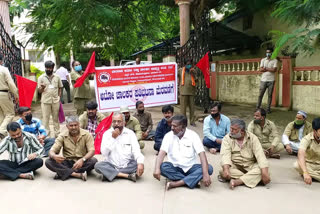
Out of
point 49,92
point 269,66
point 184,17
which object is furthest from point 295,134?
point 184,17

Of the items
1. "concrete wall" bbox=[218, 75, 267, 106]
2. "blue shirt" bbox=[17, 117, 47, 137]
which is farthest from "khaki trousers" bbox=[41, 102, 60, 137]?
"concrete wall" bbox=[218, 75, 267, 106]

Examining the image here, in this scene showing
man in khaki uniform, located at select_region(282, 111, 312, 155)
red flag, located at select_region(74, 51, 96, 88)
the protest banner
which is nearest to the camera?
man in khaki uniform, located at select_region(282, 111, 312, 155)

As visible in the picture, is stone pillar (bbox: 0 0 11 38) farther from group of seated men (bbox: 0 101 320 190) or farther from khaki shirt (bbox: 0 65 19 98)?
group of seated men (bbox: 0 101 320 190)

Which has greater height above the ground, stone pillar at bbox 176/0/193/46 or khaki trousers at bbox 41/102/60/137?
stone pillar at bbox 176/0/193/46

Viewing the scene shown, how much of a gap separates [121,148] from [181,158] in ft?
3.08

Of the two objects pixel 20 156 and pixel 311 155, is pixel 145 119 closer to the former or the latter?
pixel 20 156

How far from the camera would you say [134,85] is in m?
8.45

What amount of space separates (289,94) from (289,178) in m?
5.70

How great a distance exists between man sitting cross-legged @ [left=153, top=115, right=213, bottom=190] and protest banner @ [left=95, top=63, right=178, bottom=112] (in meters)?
3.88

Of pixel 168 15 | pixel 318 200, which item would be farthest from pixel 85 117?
pixel 168 15

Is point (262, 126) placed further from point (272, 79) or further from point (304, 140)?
point (272, 79)

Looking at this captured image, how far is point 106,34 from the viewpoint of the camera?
13469 millimetres

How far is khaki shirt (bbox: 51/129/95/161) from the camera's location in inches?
188

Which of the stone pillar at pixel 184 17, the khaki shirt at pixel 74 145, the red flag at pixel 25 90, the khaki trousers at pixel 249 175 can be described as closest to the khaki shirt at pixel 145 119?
the khaki shirt at pixel 74 145
